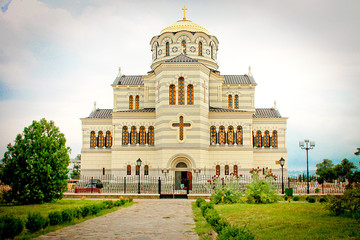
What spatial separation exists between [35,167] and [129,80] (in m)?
24.7

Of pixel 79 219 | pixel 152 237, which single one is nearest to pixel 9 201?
pixel 79 219

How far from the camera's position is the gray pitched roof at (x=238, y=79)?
41.6 metres

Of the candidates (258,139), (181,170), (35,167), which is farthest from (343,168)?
(35,167)

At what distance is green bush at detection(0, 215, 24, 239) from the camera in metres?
9.56

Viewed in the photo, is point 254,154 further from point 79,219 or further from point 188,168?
point 79,219

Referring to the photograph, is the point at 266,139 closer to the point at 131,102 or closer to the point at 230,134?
the point at 230,134

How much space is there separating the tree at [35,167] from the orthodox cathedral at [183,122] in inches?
377

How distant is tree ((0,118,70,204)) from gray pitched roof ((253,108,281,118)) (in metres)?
26.5

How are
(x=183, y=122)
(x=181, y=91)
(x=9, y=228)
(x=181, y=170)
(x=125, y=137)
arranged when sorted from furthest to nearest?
1. (x=125, y=137)
2. (x=181, y=91)
3. (x=183, y=122)
4. (x=181, y=170)
5. (x=9, y=228)

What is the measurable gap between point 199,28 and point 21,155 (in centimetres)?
2768

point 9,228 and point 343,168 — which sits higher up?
point 343,168

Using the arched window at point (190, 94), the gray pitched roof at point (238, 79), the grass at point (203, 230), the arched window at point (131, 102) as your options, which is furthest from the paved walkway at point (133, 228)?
the gray pitched roof at point (238, 79)

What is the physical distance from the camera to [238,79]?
42031mm

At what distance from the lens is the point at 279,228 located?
35.8ft
